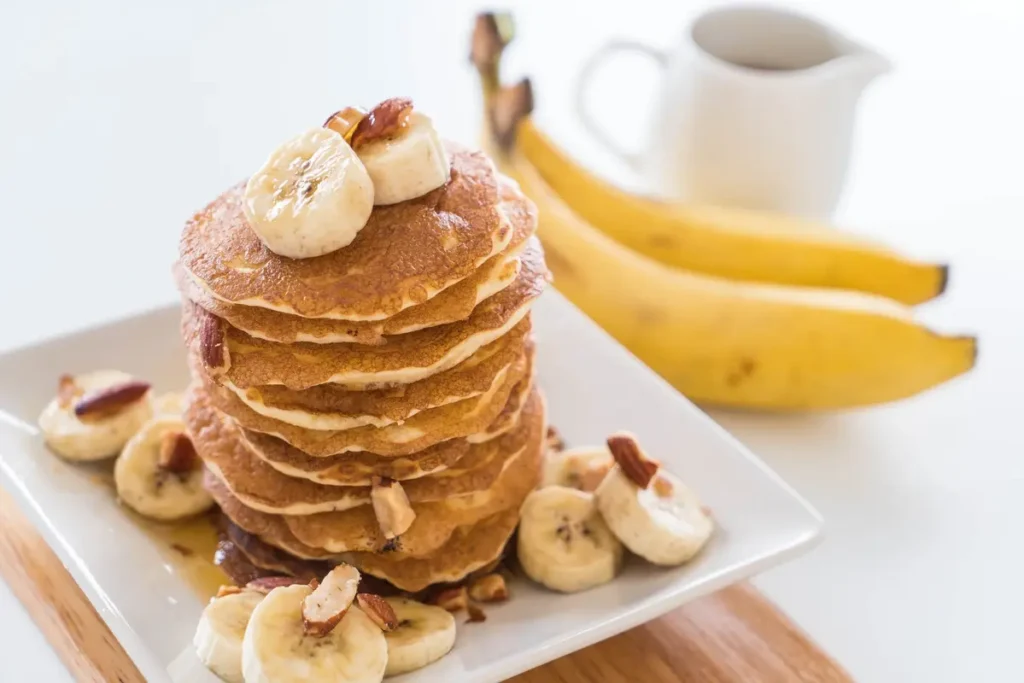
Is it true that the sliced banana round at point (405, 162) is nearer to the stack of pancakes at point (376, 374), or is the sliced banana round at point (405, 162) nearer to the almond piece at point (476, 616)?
the stack of pancakes at point (376, 374)

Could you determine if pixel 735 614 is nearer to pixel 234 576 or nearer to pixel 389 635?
pixel 389 635

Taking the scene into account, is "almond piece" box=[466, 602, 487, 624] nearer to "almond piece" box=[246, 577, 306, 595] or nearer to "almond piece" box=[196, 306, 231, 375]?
"almond piece" box=[246, 577, 306, 595]

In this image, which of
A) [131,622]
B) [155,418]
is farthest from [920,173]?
[131,622]

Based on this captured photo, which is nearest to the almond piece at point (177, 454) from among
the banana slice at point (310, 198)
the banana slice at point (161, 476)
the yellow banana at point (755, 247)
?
the banana slice at point (161, 476)

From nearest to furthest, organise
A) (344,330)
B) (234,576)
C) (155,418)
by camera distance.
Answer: (344,330)
(234,576)
(155,418)

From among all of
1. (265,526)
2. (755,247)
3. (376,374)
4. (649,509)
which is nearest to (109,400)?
(265,526)

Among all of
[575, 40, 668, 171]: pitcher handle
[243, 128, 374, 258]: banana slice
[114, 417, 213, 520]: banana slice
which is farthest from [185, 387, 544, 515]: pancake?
[575, 40, 668, 171]: pitcher handle
